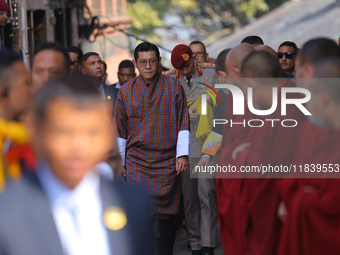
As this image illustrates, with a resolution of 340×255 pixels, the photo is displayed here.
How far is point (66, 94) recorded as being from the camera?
144 cm

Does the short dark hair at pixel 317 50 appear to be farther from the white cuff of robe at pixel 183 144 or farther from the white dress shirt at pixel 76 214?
the white dress shirt at pixel 76 214

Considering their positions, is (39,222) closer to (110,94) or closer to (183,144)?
(183,144)

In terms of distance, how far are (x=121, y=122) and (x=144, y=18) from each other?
20166 millimetres

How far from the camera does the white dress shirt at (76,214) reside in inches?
56.1

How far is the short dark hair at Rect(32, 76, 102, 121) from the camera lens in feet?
4.66

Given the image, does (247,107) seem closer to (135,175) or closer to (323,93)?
(323,93)

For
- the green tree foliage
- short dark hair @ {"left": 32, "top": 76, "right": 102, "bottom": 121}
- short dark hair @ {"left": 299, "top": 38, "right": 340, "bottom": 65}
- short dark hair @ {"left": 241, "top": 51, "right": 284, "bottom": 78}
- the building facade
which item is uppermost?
the green tree foliage

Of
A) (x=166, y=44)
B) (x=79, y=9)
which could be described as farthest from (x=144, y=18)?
(x=79, y=9)

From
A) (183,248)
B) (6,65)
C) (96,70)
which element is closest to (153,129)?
(96,70)

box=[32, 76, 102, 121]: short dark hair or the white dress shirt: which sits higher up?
box=[32, 76, 102, 121]: short dark hair

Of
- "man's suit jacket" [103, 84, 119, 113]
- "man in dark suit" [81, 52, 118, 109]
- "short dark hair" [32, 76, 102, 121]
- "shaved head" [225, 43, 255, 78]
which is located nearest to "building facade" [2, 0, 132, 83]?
"man in dark suit" [81, 52, 118, 109]

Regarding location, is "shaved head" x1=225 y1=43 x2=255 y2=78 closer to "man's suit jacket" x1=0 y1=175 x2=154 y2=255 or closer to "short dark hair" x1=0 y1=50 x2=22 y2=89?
"short dark hair" x1=0 y1=50 x2=22 y2=89

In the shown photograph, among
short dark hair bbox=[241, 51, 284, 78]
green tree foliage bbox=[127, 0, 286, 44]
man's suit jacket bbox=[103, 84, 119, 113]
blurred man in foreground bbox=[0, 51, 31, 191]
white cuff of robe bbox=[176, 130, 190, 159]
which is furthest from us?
green tree foliage bbox=[127, 0, 286, 44]

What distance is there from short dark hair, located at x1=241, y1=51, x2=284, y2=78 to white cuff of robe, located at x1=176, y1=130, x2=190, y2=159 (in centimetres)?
159
